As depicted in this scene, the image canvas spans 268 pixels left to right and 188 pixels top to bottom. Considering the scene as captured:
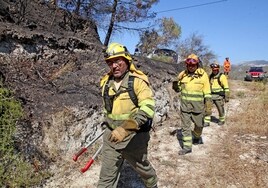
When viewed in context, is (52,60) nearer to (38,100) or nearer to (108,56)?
(38,100)

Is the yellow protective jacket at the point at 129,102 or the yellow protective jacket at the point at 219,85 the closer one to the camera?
the yellow protective jacket at the point at 129,102

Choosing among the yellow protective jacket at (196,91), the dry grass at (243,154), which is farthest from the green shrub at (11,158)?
the yellow protective jacket at (196,91)

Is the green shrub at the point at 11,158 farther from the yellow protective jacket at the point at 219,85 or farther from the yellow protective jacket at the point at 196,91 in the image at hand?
the yellow protective jacket at the point at 219,85

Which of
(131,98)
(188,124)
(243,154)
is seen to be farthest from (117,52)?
(243,154)

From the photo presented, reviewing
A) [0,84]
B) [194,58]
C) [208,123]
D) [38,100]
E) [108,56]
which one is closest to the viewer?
[108,56]

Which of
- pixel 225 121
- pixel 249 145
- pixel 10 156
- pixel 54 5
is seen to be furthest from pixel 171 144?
pixel 54 5

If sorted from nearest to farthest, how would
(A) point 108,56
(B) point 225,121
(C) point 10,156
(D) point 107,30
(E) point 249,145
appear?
(A) point 108,56 → (C) point 10,156 → (E) point 249,145 → (B) point 225,121 → (D) point 107,30

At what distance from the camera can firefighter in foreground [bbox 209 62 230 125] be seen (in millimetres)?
8227

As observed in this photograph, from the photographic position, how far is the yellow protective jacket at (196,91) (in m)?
5.91

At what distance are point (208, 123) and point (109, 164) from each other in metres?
4.83

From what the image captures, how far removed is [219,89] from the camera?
8.37 meters

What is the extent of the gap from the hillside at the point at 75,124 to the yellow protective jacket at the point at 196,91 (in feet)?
2.87

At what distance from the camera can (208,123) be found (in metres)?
8.00

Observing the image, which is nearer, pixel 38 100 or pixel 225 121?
pixel 38 100
